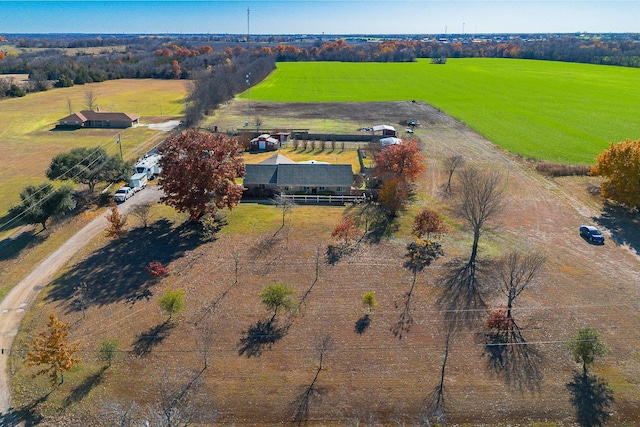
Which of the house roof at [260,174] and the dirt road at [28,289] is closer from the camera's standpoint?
the dirt road at [28,289]

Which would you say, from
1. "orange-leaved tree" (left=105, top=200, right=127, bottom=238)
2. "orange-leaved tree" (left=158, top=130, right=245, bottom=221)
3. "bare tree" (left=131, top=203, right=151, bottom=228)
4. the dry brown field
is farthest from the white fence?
"orange-leaved tree" (left=105, top=200, right=127, bottom=238)

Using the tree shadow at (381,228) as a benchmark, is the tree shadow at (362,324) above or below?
below

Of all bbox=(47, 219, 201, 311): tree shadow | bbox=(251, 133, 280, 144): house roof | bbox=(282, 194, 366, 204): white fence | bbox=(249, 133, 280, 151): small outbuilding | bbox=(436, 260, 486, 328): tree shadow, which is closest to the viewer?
bbox=(436, 260, 486, 328): tree shadow

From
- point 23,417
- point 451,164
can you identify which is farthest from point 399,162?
point 23,417

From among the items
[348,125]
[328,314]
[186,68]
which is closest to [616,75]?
[348,125]

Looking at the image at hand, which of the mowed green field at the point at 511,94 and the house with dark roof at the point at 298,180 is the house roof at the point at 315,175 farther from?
the mowed green field at the point at 511,94

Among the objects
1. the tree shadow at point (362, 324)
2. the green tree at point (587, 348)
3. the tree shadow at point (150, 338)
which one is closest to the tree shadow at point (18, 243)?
the tree shadow at point (150, 338)

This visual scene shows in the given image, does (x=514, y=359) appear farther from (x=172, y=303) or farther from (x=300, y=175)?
(x=300, y=175)

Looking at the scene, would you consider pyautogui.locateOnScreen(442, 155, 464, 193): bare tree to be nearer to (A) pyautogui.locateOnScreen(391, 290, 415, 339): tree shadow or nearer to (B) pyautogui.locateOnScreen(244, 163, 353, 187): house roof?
(B) pyautogui.locateOnScreen(244, 163, 353, 187): house roof
